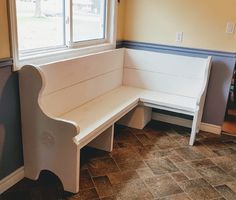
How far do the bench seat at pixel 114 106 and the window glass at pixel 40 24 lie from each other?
2.20 ft

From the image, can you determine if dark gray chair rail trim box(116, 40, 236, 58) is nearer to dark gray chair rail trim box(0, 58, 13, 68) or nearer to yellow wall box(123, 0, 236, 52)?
yellow wall box(123, 0, 236, 52)

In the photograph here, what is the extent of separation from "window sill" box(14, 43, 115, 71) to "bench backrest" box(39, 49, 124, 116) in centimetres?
13

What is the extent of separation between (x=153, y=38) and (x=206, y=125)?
4.14ft

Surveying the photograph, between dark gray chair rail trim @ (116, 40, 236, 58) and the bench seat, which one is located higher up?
dark gray chair rail trim @ (116, 40, 236, 58)

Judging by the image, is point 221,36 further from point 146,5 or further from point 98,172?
point 98,172

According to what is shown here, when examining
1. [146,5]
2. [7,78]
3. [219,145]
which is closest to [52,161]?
[7,78]

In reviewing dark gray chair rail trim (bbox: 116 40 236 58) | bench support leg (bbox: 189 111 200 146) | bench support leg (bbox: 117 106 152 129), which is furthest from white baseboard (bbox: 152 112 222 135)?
dark gray chair rail trim (bbox: 116 40 236 58)

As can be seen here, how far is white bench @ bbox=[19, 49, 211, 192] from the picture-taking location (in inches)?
78.5

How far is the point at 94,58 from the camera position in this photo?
2775mm

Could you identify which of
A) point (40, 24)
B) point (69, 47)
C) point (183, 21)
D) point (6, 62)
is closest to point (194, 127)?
point (183, 21)

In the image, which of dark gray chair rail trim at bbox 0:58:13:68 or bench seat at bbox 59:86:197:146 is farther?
bench seat at bbox 59:86:197:146

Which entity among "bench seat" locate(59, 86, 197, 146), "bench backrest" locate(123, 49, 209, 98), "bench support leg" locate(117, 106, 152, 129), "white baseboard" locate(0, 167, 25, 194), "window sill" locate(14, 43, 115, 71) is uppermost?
"window sill" locate(14, 43, 115, 71)

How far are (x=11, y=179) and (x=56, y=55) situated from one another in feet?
3.60

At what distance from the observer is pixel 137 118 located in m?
3.29
